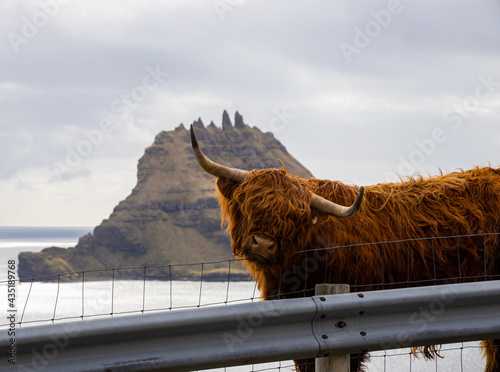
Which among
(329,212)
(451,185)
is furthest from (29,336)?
(451,185)

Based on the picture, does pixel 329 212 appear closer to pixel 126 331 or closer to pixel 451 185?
pixel 451 185

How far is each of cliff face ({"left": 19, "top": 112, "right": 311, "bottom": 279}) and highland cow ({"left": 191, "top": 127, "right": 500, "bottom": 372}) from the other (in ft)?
509

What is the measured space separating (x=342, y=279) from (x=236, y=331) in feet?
6.89

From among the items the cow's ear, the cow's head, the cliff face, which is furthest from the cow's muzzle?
the cliff face

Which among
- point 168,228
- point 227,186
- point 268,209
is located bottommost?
point 268,209

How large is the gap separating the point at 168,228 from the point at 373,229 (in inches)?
7158

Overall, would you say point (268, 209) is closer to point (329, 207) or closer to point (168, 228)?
point (329, 207)

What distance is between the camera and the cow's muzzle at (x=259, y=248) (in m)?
4.24

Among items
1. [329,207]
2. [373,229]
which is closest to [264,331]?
[329,207]

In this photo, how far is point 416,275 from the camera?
5.05 metres

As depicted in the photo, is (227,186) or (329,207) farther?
(227,186)

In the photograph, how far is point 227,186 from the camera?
4.97 metres

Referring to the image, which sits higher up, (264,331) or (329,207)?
(329,207)

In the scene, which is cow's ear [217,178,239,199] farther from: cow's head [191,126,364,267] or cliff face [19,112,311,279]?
cliff face [19,112,311,279]
